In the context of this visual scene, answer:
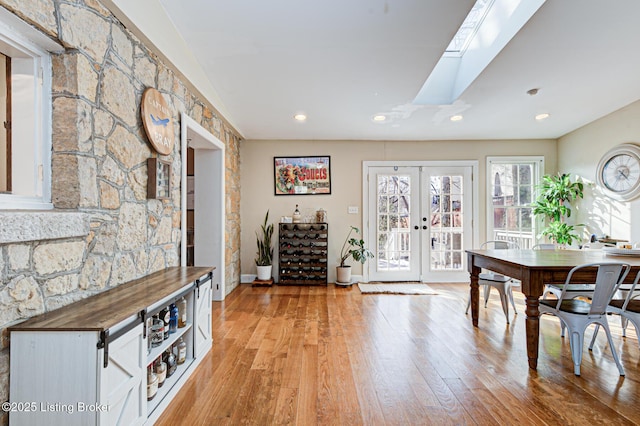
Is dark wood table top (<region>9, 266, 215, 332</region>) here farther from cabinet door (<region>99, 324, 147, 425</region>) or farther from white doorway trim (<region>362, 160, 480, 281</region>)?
white doorway trim (<region>362, 160, 480, 281</region>)

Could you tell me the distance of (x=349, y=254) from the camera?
521cm

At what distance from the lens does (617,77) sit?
133 inches

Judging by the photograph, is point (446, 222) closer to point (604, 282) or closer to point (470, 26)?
point (470, 26)

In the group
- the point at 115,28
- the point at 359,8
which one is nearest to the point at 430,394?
the point at 359,8

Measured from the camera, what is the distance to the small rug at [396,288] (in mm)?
4660

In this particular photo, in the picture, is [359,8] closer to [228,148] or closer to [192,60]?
[192,60]

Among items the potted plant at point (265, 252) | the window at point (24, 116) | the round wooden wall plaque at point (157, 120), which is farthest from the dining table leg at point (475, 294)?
the window at point (24, 116)

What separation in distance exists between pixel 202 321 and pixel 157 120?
5.21ft

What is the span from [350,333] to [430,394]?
1.11m

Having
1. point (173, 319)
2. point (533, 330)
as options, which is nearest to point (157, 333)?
point (173, 319)

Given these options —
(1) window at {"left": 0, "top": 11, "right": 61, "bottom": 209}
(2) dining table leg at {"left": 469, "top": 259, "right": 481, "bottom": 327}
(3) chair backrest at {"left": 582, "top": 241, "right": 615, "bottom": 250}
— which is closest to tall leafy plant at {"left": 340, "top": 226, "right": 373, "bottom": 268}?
(2) dining table leg at {"left": 469, "top": 259, "right": 481, "bottom": 327}

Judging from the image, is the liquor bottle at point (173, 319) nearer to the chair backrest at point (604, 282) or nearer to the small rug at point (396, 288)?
the chair backrest at point (604, 282)

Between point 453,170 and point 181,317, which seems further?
point 453,170

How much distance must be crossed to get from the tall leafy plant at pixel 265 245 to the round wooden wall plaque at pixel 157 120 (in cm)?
266
